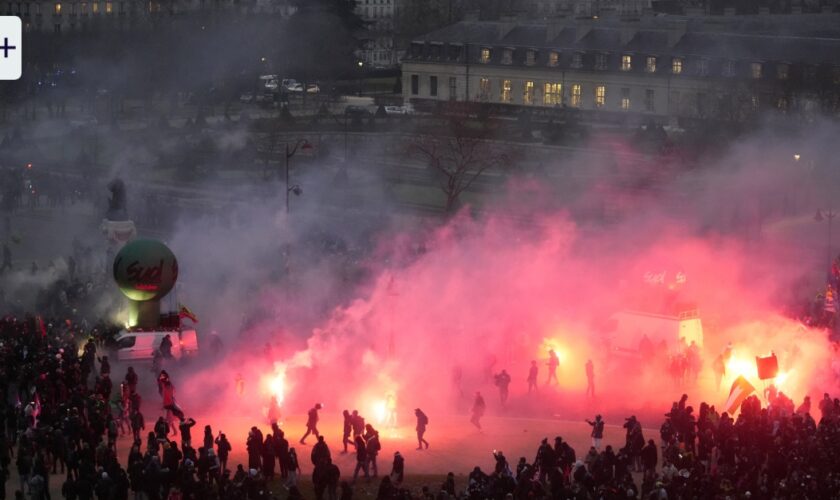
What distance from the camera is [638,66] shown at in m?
82.6

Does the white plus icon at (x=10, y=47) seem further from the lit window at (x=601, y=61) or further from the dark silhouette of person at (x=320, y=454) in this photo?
the lit window at (x=601, y=61)

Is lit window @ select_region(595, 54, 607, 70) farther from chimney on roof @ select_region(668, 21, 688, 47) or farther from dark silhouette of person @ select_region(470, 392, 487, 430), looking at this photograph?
dark silhouette of person @ select_region(470, 392, 487, 430)

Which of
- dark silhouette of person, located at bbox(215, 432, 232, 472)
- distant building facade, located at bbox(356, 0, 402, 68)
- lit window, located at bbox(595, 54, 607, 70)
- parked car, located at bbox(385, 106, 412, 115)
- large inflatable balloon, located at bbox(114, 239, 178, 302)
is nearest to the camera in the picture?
dark silhouette of person, located at bbox(215, 432, 232, 472)

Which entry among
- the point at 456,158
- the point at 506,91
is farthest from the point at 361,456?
the point at 506,91

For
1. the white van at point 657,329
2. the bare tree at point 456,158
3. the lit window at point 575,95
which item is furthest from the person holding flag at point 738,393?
the lit window at point 575,95

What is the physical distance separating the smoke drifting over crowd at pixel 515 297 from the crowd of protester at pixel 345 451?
3.57 metres

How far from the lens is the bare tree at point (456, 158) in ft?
200

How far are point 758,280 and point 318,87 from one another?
50.6 metres

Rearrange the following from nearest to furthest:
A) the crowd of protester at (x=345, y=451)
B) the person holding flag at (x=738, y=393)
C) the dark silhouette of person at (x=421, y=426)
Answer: the crowd of protester at (x=345, y=451)
the dark silhouette of person at (x=421, y=426)
the person holding flag at (x=738, y=393)

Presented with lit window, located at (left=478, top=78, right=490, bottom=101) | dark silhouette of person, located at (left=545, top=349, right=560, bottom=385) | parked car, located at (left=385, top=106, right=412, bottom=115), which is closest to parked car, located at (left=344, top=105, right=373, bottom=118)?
parked car, located at (left=385, top=106, right=412, bottom=115)

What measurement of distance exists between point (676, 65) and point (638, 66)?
8.66 feet

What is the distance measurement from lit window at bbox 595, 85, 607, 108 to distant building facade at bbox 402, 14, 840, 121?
0.05m

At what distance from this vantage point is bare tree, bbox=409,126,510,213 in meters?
61.0

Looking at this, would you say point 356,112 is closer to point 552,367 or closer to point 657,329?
point 657,329
